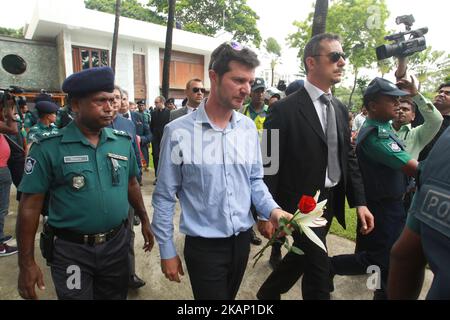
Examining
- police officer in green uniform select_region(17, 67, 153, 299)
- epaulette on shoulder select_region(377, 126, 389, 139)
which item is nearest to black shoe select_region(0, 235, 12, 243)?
police officer in green uniform select_region(17, 67, 153, 299)

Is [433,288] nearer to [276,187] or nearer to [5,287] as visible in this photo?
[276,187]

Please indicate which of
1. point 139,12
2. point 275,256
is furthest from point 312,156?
point 139,12

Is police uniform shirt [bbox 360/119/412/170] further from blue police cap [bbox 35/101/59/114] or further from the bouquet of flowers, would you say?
blue police cap [bbox 35/101/59/114]

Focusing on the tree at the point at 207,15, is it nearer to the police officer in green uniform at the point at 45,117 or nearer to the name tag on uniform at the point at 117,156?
the police officer in green uniform at the point at 45,117

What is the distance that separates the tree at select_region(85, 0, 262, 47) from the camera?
3077 centimetres

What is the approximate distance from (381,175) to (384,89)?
29.2 inches

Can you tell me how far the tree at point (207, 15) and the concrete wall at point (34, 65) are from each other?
46.9ft

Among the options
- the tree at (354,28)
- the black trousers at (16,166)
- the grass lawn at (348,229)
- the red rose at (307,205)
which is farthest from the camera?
the tree at (354,28)

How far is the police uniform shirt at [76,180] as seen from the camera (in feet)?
5.91

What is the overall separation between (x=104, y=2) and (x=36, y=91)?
68.4ft

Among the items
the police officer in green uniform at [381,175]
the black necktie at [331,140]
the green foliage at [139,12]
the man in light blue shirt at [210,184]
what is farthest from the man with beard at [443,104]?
the green foliage at [139,12]

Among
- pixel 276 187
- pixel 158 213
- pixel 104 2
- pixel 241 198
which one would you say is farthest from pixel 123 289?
pixel 104 2

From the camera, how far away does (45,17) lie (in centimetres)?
1723

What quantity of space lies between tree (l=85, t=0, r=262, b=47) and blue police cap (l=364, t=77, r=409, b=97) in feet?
101
